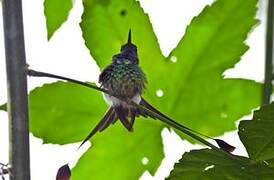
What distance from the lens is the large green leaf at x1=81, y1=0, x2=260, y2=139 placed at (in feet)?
2.71

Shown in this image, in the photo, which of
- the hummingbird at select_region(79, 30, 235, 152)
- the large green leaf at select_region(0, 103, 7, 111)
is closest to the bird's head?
the hummingbird at select_region(79, 30, 235, 152)

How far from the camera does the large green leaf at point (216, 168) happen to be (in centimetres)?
57

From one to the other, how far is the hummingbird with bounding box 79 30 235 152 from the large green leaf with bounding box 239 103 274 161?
142 mm

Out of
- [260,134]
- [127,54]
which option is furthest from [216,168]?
[127,54]

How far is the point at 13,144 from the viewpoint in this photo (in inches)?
24.0

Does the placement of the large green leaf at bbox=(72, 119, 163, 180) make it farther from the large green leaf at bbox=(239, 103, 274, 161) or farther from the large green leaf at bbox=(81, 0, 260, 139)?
the large green leaf at bbox=(239, 103, 274, 161)

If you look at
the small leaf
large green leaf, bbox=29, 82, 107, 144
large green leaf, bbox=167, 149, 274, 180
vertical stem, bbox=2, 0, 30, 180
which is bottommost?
large green leaf, bbox=167, 149, 274, 180

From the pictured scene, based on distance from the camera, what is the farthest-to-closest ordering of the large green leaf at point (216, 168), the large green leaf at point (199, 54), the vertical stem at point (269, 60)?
the large green leaf at point (199, 54)
the vertical stem at point (269, 60)
the large green leaf at point (216, 168)

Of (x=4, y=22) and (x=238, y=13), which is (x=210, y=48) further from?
(x=4, y=22)

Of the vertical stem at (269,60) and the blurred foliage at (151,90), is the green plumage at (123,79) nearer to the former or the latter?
the blurred foliage at (151,90)

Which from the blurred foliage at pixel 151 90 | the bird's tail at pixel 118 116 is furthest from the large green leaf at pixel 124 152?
the bird's tail at pixel 118 116

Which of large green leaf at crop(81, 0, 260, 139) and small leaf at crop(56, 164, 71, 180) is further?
large green leaf at crop(81, 0, 260, 139)

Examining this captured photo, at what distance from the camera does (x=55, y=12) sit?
0.75m

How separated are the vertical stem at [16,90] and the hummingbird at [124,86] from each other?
0.43ft
